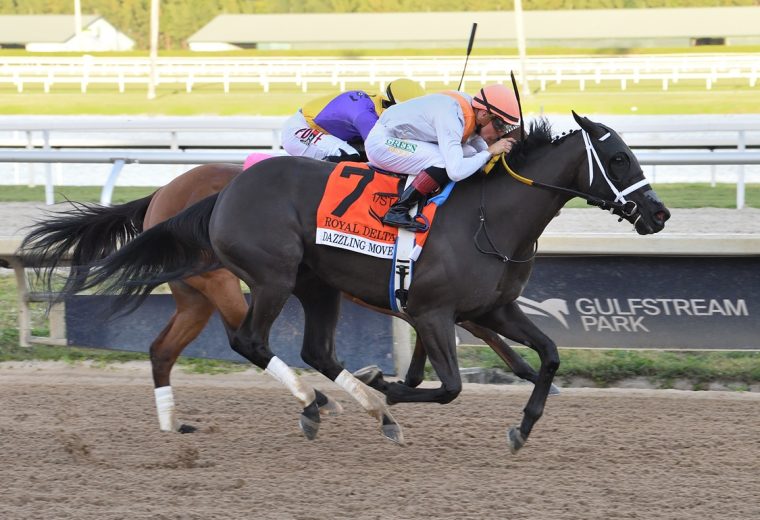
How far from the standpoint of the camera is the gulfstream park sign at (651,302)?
6215mm

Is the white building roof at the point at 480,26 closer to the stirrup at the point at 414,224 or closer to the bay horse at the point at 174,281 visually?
the bay horse at the point at 174,281

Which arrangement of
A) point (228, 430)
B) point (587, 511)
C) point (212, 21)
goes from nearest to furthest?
1. point (587, 511)
2. point (228, 430)
3. point (212, 21)

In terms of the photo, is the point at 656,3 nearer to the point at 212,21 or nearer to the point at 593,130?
the point at 212,21

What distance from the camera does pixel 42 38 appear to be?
52.4 m

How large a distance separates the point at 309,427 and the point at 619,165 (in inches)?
65.8

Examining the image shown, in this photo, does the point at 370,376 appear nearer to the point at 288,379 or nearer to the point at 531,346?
the point at 288,379

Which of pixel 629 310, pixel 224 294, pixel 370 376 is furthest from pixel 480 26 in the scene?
pixel 370 376

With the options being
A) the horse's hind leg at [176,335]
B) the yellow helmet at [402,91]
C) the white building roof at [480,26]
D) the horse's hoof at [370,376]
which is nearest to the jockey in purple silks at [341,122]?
the yellow helmet at [402,91]

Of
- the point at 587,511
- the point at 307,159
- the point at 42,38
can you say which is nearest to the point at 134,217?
the point at 307,159

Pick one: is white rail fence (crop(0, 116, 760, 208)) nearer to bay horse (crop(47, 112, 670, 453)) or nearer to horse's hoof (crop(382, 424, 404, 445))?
bay horse (crop(47, 112, 670, 453))

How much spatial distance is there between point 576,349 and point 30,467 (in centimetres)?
325

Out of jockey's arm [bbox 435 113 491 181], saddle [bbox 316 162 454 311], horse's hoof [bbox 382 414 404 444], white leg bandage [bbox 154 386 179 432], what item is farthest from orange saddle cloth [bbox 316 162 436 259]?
white leg bandage [bbox 154 386 179 432]

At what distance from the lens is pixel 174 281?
5.12 metres

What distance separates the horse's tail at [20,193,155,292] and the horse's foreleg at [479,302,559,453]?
1.79m
